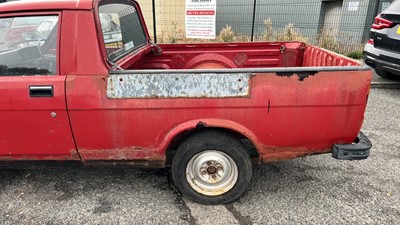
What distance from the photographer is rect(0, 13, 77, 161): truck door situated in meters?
2.64

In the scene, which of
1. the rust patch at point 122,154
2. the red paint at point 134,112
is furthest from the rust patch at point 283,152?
the rust patch at point 122,154

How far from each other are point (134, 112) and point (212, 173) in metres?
0.89

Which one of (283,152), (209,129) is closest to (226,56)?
(209,129)

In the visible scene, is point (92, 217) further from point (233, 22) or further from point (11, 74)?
point (233, 22)

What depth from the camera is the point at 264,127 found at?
2715 millimetres

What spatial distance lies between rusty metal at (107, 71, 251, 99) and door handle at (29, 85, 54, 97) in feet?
1.54

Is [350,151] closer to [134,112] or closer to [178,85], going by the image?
[178,85]

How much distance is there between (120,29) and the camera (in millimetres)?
3312

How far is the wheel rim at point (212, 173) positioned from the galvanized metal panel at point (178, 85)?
0.56 metres

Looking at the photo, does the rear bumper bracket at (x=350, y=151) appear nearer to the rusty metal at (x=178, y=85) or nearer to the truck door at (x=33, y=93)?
the rusty metal at (x=178, y=85)

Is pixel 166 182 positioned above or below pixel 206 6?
below

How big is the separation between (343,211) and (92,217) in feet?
7.21

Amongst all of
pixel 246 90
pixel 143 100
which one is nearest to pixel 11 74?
pixel 143 100

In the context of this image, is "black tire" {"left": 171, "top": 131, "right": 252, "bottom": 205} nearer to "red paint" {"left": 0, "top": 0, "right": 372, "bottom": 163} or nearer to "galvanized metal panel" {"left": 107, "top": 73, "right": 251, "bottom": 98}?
"red paint" {"left": 0, "top": 0, "right": 372, "bottom": 163}
